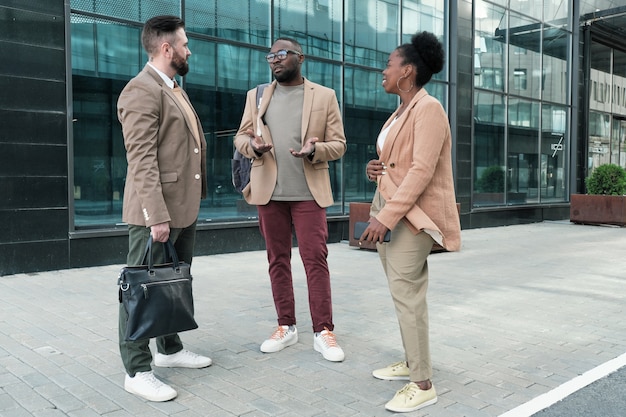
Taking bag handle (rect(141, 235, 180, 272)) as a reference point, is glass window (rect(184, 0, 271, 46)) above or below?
above

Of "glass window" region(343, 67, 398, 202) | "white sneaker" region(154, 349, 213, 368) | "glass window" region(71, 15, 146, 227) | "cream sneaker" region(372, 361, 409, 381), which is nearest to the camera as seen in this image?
"cream sneaker" region(372, 361, 409, 381)

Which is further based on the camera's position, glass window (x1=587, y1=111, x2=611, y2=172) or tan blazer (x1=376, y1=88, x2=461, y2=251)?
glass window (x1=587, y1=111, x2=611, y2=172)

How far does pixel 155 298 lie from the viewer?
335cm

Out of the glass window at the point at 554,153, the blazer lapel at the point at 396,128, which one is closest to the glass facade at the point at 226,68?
the glass window at the point at 554,153

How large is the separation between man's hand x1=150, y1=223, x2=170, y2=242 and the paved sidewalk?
36.3 inches

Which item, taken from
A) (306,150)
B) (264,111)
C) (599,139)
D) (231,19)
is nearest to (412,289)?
(306,150)

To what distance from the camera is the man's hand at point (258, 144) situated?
13.4 ft

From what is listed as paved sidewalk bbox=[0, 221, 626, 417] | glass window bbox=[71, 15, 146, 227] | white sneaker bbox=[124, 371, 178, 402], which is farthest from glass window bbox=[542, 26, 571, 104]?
white sneaker bbox=[124, 371, 178, 402]

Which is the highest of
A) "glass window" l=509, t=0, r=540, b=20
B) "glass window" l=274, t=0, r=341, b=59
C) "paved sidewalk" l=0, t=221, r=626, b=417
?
"glass window" l=509, t=0, r=540, b=20

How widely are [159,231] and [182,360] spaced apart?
1.04m

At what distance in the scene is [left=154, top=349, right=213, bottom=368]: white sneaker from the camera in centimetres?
400

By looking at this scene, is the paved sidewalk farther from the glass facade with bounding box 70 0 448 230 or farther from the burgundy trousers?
the glass facade with bounding box 70 0 448 230

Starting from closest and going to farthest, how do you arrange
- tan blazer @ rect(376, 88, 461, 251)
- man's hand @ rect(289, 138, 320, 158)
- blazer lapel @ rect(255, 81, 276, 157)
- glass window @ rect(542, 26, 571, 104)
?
tan blazer @ rect(376, 88, 461, 251) → man's hand @ rect(289, 138, 320, 158) → blazer lapel @ rect(255, 81, 276, 157) → glass window @ rect(542, 26, 571, 104)

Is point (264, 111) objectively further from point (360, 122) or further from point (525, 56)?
point (525, 56)
